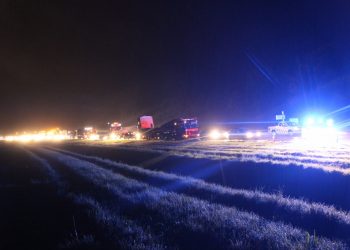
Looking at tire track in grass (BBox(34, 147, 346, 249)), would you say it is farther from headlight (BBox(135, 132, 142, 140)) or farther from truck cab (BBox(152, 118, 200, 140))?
headlight (BBox(135, 132, 142, 140))

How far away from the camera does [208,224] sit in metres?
8.64

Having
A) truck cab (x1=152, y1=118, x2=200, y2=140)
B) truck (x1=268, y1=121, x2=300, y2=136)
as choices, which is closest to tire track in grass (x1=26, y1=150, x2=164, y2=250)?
truck (x1=268, y1=121, x2=300, y2=136)

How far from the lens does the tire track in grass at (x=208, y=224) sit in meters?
7.16

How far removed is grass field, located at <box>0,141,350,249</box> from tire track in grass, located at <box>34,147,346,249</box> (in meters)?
0.02

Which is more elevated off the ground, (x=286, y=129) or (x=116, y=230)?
(x=286, y=129)

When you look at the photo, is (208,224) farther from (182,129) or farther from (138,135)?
(138,135)

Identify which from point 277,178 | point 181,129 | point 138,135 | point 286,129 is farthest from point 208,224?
point 138,135

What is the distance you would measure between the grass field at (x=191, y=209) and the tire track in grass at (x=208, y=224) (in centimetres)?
2

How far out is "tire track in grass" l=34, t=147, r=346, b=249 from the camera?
7.16 meters

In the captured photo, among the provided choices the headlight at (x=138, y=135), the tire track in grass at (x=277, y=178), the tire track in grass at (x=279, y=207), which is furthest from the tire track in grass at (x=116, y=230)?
the headlight at (x=138, y=135)

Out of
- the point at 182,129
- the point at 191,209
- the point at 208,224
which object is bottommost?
the point at 208,224

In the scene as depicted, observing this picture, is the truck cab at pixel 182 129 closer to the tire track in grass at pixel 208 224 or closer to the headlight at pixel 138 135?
the headlight at pixel 138 135

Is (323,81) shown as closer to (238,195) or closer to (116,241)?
(238,195)

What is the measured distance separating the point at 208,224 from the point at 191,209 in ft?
4.83
